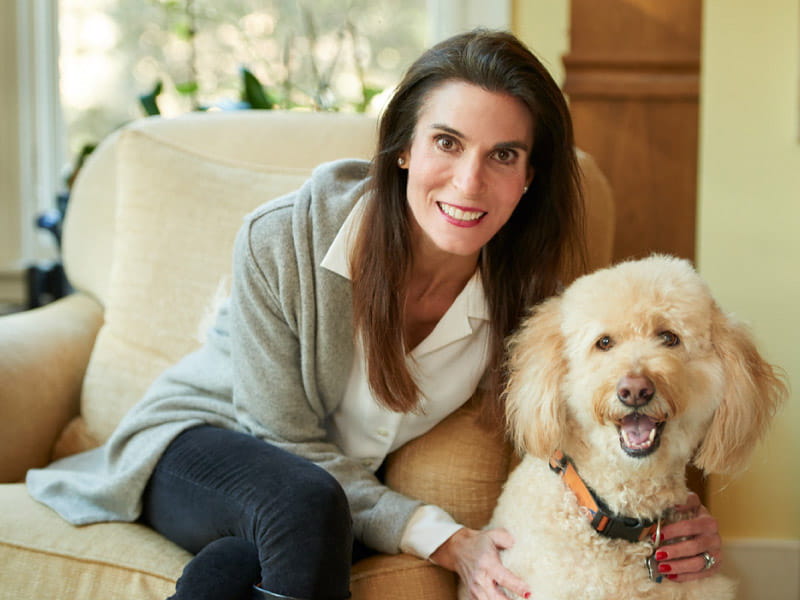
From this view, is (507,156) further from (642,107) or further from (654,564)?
(642,107)

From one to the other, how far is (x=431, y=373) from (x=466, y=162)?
1.32 ft

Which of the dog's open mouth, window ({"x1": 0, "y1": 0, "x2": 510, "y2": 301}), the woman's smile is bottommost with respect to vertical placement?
the dog's open mouth

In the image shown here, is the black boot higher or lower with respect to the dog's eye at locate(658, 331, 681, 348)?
lower

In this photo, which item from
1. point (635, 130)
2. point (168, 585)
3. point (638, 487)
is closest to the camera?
point (638, 487)

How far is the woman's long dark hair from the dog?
229 millimetres

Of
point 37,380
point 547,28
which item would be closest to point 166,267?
point 37,380

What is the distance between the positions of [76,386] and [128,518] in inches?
22.0

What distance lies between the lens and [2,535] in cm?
145

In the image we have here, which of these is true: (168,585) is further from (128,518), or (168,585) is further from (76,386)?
(76,386)

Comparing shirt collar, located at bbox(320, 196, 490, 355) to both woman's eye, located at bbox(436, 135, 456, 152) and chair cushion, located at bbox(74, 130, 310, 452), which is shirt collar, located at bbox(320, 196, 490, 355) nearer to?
woman's eye, located at bbox(436, 135, 456, 152)

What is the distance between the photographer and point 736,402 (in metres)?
1.20

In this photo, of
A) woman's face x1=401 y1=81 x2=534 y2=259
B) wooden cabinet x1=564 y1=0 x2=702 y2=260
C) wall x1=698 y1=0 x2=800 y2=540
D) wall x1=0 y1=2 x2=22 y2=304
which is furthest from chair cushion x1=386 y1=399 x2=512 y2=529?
wall x1=0 y1=2 x2=22 y2=304

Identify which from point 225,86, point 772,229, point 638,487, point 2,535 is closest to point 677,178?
point 772,229

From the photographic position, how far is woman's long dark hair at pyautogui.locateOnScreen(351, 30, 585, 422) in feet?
4.59
